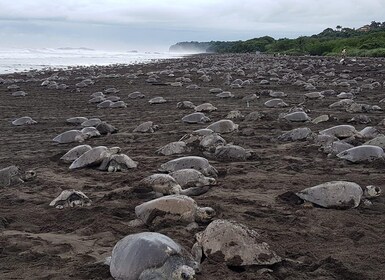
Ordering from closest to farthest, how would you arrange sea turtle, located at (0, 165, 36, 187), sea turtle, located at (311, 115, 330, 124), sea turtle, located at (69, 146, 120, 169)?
sea turtle, located at (0, 165, 36, 187) → sea turtle, located at (69, 146, 120, 169) → sea turtle, located at (311, 115, 330, 124)

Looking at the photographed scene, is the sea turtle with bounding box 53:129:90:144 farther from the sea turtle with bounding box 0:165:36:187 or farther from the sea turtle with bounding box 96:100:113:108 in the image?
the sea turtle with bounding box 96:100:113:108

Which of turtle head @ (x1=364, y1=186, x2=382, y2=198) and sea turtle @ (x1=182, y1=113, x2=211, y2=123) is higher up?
turtle head @ (x1=364, y1=186, x2=382, y2=198)

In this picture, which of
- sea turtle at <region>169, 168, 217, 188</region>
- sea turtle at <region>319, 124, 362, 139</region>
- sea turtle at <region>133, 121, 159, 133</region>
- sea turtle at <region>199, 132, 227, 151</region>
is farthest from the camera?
sea turtle at <region>133, 121, 159, 133</region>

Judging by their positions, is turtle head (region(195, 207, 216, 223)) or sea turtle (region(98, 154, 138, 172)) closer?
turtle head (region(195, 207, 216, 223))

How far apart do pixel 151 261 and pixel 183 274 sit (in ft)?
0.74

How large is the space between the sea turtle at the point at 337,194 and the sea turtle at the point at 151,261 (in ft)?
5.57

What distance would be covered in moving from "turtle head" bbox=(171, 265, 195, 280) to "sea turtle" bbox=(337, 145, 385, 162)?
346 cm

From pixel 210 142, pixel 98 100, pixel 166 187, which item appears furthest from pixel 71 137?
pixel 98 100

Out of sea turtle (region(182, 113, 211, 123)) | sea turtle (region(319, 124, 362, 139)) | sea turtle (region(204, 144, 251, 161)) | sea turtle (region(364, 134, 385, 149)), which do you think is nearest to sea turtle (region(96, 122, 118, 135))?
sea turtle (region(182, 113, 211, 123))

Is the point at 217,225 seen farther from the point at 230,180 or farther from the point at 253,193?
the point at 230,180

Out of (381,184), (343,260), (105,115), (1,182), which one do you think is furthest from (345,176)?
(105,115)

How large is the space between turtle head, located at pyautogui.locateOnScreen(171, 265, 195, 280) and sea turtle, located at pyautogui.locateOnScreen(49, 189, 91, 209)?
1859mm

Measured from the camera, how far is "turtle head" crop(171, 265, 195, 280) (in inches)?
112

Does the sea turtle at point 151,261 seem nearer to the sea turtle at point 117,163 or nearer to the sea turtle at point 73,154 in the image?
the sea turtle at point 117,163
